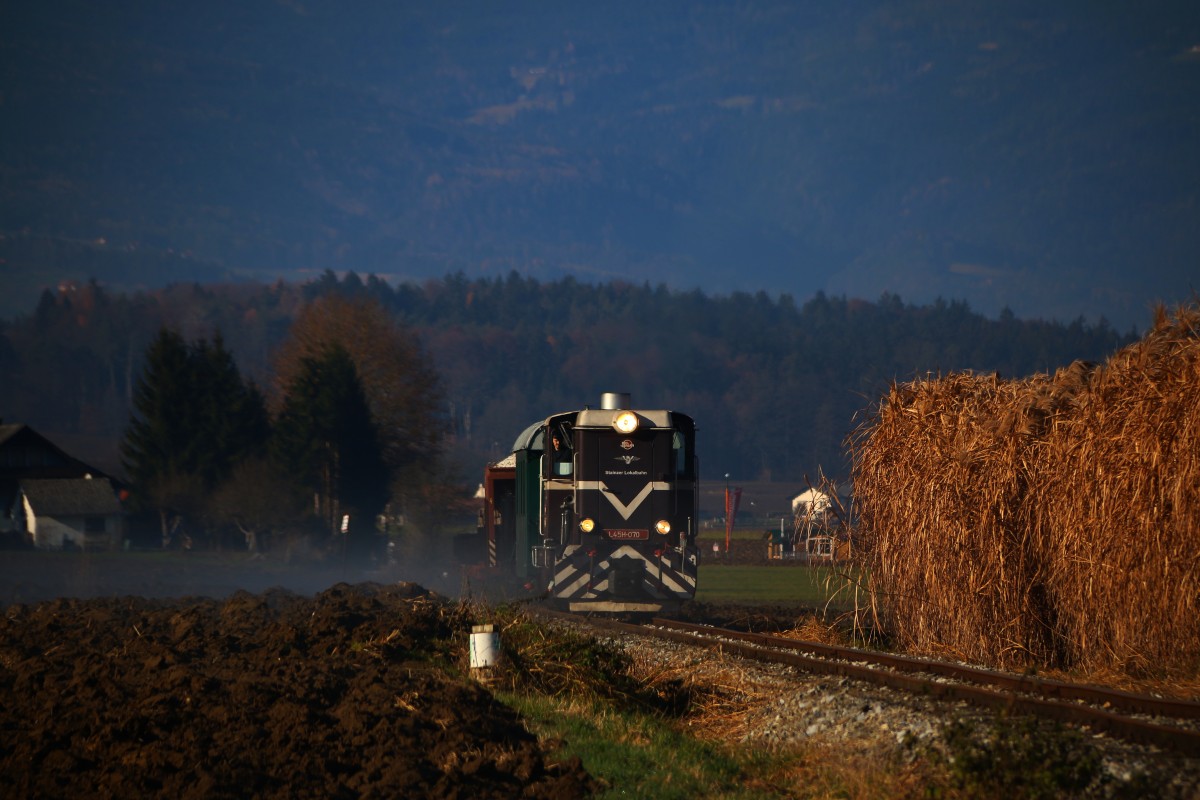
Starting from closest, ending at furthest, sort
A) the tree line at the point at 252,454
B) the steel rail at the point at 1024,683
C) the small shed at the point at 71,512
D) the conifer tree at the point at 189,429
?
1. the steel rail at the point at 1024,683
2. the tree line at the point at 252,454
3. the conifer tree at the point at 189,429
4. the small shed at the point at 71,512

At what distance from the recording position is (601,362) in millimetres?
136750

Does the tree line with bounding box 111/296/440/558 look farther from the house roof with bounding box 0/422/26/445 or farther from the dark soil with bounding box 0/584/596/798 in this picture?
the dark soil with bounding box 0/584/596/798

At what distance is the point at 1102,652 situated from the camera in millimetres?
13820

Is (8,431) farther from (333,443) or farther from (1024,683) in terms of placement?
(1024,683)

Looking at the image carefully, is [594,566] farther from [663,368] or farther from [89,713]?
[663,368]

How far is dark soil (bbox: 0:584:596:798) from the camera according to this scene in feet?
28.4

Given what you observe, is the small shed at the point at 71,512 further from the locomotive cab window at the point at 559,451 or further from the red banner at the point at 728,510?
the locomotive cab window at the point at 559,451

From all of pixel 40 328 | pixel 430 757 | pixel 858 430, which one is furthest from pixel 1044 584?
pixel 40 328

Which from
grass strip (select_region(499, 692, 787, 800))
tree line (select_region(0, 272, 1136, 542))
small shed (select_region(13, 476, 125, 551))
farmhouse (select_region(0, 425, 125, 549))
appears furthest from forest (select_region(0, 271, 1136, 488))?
grass strip (select_region(499, 692, 787, 800))

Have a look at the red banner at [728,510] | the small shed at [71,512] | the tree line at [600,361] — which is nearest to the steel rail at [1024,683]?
the red banner at [728,510]

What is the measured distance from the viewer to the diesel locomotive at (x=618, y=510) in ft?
77.5

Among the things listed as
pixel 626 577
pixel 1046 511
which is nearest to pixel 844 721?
pixel 1046 511

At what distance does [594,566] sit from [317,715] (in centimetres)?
1324

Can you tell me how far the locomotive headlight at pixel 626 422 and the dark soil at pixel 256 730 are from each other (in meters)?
8.90
